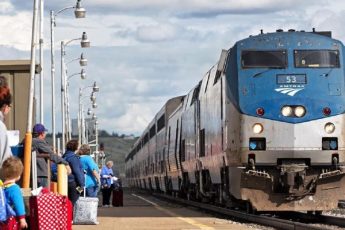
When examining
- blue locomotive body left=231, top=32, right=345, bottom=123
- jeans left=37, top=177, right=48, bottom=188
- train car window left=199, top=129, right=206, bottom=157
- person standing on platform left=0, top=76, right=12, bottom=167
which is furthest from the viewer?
train car window left=199, top=129, right=206, bottom=157

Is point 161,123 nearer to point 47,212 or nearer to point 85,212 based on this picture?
point 85,212

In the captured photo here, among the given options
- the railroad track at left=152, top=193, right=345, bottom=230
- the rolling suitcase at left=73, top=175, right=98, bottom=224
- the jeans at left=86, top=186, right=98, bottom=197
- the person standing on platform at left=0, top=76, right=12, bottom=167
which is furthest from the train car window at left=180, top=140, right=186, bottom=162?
the person standing on platform at left=0, top=76, right=12, bottom=167

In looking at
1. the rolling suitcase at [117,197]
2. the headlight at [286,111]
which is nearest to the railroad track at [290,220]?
the headlight at [286,111]

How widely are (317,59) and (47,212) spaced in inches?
480

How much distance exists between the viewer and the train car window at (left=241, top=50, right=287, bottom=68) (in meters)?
21.5

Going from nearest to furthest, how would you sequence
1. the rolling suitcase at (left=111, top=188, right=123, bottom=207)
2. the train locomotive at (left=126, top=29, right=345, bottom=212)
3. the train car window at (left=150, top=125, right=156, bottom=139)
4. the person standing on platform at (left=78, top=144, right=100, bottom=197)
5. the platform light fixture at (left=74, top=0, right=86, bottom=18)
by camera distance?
the person standing on platform at (left=78, top=144, right=100, bottom=197), the train locomotive at (left=126, top=29, right=345, bottom=212), the rolling suitcase at (left=111, top=188, right=123, bottom=207), the platform light fixture at (left=74, top=0, right=86, bottom=18), the train car window at (left=150, top=125, right=156, bottom=139)

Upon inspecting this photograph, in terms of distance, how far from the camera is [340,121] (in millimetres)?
20484

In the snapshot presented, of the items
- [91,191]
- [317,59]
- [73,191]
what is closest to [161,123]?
[317,59]

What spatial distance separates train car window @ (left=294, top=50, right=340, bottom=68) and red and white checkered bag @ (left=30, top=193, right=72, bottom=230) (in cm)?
1172

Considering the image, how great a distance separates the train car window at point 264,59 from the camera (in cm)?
A: 2147

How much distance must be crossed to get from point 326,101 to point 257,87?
1.46 m

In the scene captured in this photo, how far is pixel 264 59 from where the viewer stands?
851 inches

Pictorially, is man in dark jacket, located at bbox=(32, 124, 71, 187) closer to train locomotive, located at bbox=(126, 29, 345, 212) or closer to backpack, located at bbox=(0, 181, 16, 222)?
backpack, located at bbox=(0, 181, 16, 222)

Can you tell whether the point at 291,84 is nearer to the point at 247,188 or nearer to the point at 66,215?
the point at 247,188
